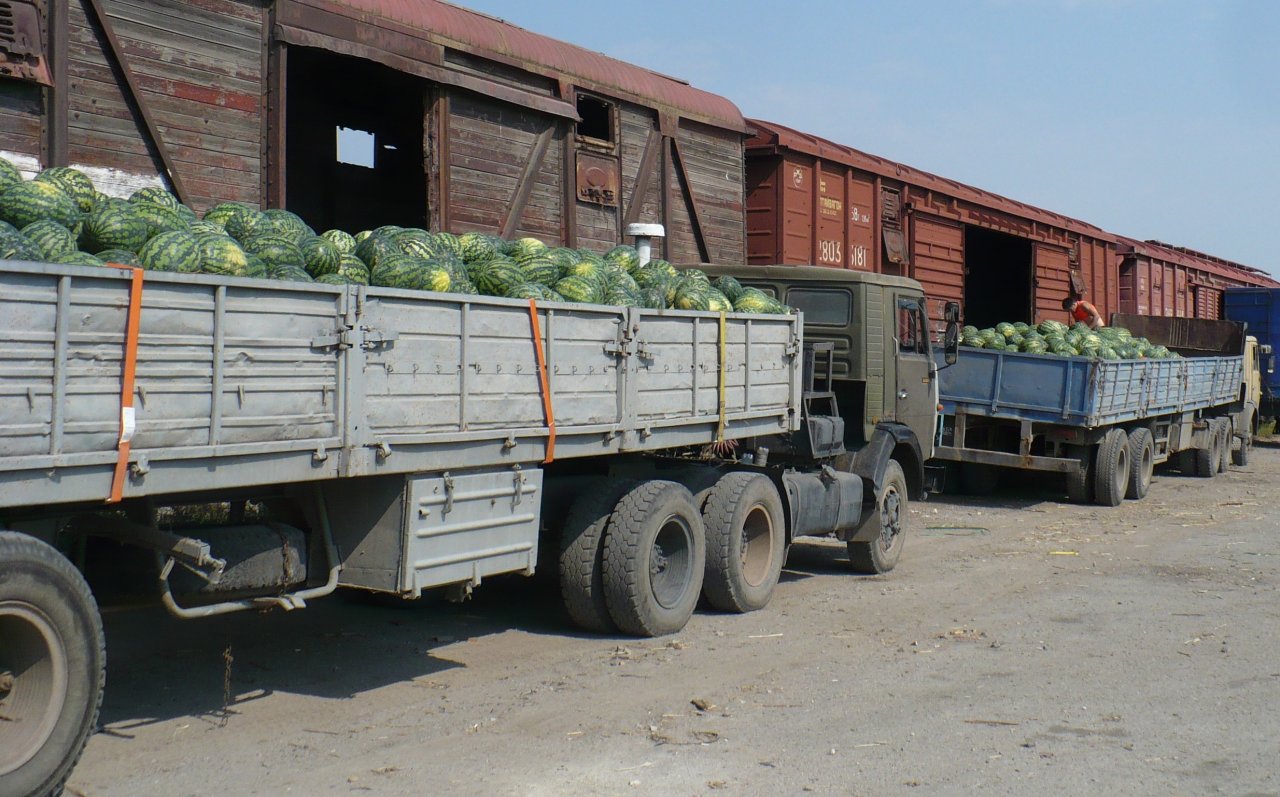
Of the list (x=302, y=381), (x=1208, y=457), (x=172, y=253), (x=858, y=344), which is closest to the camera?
(x=302, y=381)

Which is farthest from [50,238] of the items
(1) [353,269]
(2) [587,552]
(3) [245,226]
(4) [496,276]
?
(2) [587,552]

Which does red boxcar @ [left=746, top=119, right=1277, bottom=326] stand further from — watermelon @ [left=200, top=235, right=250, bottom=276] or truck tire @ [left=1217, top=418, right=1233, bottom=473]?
watermelon @ [left=200, top=235, right=250, bottom=276]

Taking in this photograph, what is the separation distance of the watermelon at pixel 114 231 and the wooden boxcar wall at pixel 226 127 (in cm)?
251

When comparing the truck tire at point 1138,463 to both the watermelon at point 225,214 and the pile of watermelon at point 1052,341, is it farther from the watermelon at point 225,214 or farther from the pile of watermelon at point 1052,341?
the watermelon at point 225,214

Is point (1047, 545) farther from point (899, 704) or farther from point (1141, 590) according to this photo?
point (899, 704)

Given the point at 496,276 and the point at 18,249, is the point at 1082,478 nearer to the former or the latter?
the point at 496,276

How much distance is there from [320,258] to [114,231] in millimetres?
1073

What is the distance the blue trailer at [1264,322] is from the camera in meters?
25.5

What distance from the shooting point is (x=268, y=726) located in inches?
210

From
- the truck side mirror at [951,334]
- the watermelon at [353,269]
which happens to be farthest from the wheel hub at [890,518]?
the watermelon at [353,269]

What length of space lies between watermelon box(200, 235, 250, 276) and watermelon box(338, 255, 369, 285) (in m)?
0.77

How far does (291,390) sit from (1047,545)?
8869 millimetres

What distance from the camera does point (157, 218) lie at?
6020mm

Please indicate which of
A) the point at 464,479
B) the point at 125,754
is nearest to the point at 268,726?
the point at 125,754
